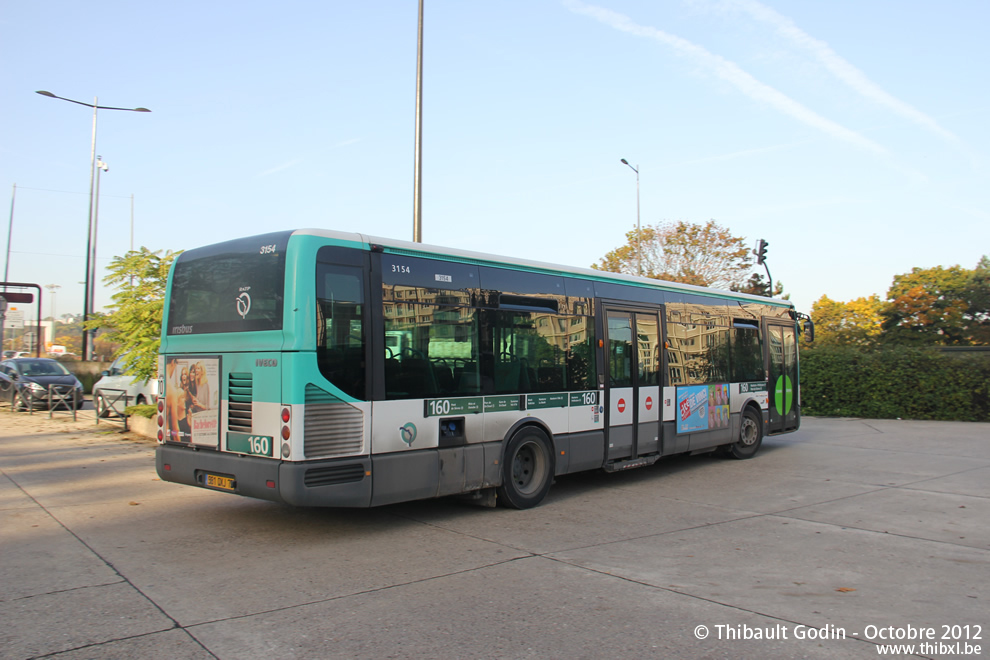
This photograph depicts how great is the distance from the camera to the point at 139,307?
576 inches

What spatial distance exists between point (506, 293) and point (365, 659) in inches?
210

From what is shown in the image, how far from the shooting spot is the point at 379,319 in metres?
7.38

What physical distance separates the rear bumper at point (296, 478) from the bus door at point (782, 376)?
391 inches

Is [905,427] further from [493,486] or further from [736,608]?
[736,608]

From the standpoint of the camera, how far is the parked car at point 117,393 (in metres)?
17.4

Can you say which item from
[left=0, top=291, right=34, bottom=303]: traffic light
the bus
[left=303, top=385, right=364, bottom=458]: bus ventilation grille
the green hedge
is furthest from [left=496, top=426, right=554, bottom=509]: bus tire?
Answer: [left=0, top=291, right=34, bottom=303]: traffic light

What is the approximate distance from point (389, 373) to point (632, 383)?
15.1 feet

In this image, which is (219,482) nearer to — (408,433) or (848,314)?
(408,433)

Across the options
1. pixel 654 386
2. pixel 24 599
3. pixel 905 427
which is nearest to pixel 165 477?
pixel 24 599

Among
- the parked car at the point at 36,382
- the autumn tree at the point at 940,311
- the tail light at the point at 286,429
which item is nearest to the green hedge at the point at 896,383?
the tail light at the point at 286,429

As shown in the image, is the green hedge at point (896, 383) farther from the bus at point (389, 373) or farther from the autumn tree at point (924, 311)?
the autumn tree at point (924, 311)

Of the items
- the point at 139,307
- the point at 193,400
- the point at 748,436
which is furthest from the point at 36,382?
the point at 748,436

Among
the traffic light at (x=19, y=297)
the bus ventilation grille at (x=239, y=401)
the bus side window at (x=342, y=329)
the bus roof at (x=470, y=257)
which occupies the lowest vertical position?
the bus ventilation grille at (x=239, y=401)

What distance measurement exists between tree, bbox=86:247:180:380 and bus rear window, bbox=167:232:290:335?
702 cm
